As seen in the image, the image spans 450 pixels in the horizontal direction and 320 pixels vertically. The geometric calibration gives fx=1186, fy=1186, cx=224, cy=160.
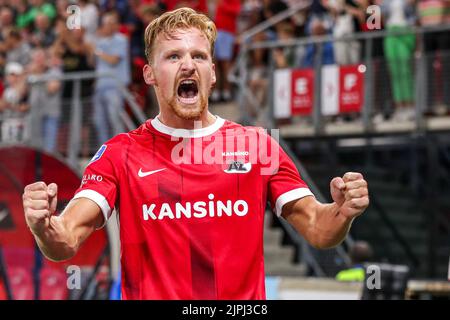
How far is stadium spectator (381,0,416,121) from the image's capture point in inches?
590

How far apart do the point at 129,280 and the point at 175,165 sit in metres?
0.53

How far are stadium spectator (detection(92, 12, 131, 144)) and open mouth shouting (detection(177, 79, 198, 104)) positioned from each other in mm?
9654

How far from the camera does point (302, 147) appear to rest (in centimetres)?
1647

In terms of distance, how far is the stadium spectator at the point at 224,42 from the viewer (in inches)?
639

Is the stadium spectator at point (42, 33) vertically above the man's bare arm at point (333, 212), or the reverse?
the stadium spectator at point (42, 33)

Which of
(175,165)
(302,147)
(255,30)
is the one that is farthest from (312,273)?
(175,165)

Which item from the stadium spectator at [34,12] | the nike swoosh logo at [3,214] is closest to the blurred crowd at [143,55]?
the stadium spectator at [34,12]

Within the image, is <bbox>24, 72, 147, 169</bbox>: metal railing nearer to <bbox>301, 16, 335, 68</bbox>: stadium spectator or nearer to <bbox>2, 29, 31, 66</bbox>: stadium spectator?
<bbox>2, 29, 31, 66</bbox>: stadium spectator

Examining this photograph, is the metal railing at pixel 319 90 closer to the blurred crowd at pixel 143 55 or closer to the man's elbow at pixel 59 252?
the blurred crowd at pixel 143 55

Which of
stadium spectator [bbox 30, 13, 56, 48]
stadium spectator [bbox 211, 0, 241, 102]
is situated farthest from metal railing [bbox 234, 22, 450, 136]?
stadium spectator [bbox 30, 13, 56, 48]

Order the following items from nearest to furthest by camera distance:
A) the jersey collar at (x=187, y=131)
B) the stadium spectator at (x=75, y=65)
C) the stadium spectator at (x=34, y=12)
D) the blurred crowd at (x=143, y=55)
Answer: the jersey collar at (x=187, y=131)
the blurred crowd at (x=143, y=55)
the stadium spectator at (x=75, y=65)
the stadium spectator at (x=34, y=12)

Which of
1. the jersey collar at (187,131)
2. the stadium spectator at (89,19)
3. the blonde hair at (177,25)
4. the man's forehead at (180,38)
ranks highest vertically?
the stadium spectator at (89,19)

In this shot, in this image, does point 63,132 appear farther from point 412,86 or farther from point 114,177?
point 114,177

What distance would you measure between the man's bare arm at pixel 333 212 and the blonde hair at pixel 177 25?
780mm
